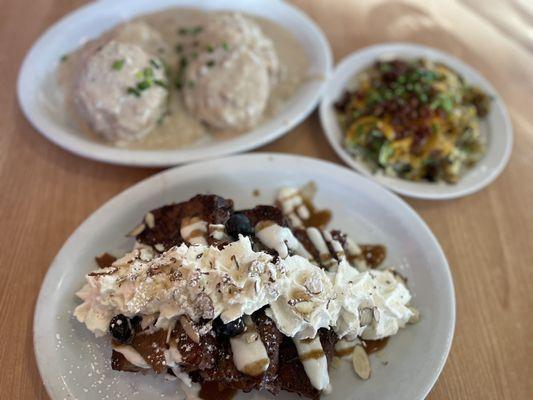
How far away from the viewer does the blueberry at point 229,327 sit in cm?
134

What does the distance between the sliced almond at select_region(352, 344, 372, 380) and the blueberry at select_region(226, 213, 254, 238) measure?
0.56 m

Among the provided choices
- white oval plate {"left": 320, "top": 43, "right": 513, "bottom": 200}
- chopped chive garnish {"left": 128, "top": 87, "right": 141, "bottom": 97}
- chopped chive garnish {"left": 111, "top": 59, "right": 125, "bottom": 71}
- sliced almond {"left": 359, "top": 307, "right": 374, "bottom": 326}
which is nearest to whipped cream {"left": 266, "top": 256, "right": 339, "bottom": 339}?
sliced almond {"left": 359, "top": 307, "right": 374, "bottom": 326}

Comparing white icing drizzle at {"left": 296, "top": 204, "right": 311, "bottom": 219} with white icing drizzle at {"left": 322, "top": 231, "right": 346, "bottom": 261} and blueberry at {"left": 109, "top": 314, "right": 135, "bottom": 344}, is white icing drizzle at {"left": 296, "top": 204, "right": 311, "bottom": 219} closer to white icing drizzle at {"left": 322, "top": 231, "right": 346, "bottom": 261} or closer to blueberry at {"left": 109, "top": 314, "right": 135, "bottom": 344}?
white icing drizzle at {"left": 322, "top": 231, "right": 346, "bottom": 261}

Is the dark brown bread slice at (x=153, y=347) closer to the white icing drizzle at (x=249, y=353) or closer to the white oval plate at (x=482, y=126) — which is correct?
the white icing drizzle at (x=249, y=353)

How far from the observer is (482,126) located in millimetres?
2363

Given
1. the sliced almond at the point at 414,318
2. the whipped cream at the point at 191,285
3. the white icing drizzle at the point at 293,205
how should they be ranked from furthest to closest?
the white icing drizzle at the point at 293,205
the sliced almond at the point at 414,318
the whipped cream at the point at 191,285

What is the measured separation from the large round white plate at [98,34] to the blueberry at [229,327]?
0.85 meters

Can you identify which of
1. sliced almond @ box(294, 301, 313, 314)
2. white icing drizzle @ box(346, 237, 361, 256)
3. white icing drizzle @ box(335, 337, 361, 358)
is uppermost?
sliced almond @ box(294, 301, 313, 314)

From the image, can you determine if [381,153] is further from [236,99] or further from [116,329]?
[116,329]

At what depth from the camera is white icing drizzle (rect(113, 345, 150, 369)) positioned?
138 cm

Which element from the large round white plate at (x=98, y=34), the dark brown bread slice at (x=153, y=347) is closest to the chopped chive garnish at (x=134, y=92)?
the large round white plate at (x=98, y=34)

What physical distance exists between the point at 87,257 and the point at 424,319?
126 centimetres

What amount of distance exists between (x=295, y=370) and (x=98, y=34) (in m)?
2.12

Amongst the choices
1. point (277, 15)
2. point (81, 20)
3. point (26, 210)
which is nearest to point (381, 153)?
point (277, 15)
